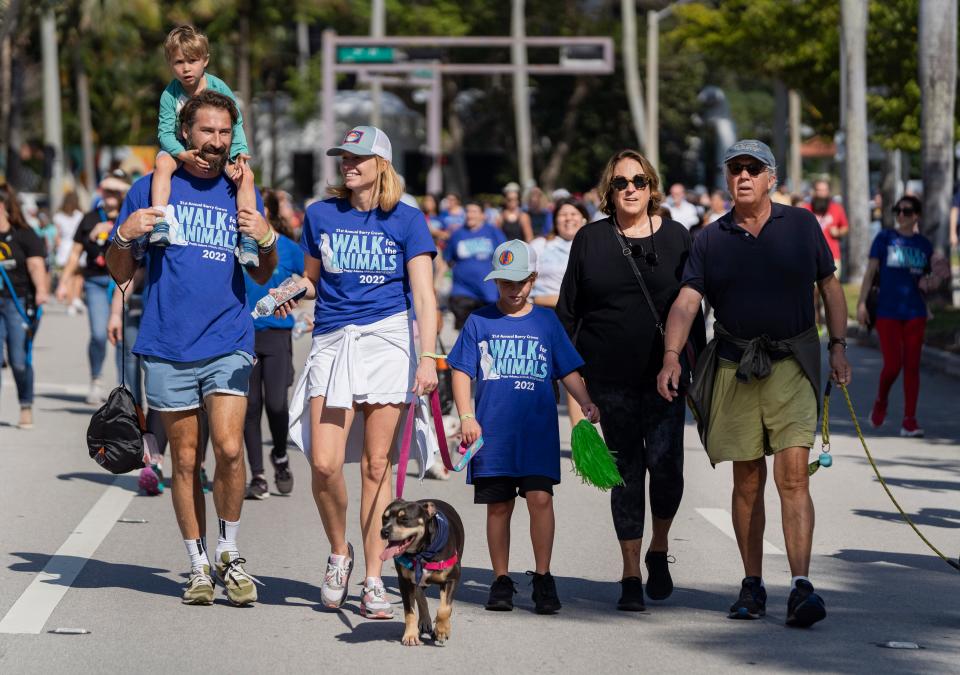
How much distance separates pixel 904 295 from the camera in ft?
45.6

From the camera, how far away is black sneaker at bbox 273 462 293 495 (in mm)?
10805

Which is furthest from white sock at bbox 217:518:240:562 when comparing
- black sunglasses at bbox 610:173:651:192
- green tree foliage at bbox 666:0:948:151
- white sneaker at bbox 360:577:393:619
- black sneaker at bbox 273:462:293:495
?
green tree foliage at bbox 666:0:948:151

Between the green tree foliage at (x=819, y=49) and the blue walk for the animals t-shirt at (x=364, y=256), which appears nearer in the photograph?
the blue walk for the animals t-shirt at (x=364, y=256)

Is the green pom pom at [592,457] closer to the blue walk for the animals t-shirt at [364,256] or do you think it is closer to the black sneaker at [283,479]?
the blue walk for the animals t-shirt at [364,256]

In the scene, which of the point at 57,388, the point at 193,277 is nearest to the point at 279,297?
the point at 193,277

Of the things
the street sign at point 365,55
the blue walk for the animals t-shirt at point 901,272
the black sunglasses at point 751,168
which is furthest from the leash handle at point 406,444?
the street sign at point 365,55

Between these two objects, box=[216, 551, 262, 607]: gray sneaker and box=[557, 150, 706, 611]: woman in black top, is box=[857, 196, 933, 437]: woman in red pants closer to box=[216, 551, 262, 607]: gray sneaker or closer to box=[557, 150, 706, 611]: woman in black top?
box=[557, 150, 706, 611]: woman in black top

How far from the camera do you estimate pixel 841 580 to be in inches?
323

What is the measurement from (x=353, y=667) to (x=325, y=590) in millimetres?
939

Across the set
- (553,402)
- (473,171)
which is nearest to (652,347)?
(553,402)

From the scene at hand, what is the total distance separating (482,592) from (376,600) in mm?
868

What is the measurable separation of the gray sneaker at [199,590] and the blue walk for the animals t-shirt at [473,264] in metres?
8.19

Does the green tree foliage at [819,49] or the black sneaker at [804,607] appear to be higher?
the green tree foliage at [819,49]

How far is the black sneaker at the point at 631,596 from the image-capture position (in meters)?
7.41
